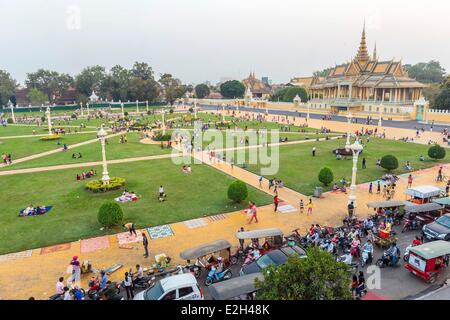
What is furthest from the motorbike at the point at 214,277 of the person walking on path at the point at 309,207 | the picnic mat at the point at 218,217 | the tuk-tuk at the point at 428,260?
the person walking on path at the point at 309,207

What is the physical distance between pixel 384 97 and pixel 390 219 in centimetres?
6484

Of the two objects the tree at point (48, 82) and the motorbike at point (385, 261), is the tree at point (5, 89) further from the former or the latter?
the motorbike at point (385, 261)

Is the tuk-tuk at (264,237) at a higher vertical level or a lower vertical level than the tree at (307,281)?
lower

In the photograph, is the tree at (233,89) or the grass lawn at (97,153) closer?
the grass lawn at (97,153)

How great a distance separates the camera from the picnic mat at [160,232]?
16031 mm

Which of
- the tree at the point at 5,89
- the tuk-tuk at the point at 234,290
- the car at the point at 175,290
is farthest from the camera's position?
the tree at the point at 5,89

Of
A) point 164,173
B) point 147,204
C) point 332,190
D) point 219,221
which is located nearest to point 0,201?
point 147,204

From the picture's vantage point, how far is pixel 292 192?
22375mm

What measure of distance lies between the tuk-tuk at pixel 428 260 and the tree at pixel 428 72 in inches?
4704

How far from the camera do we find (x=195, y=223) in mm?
17453

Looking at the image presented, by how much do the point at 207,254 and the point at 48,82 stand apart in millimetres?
119449

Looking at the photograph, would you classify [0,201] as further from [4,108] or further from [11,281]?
[4,108]

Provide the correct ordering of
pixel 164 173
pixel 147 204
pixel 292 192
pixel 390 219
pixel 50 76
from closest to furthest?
1. pixel 390 219
2. pixel 147 204
3. pixel 292 192
4. pixel 164 173
5. pixel 50 76

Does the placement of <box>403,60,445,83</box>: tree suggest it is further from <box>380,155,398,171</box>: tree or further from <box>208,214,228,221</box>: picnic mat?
<box>208,214,228,221</box>: picnic mat
